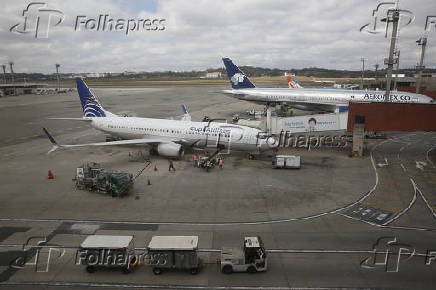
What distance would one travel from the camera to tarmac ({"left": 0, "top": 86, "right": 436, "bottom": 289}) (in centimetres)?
1731

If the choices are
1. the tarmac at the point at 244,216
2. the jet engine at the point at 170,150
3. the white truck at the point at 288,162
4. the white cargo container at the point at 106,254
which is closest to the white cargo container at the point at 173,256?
the tarmac at the point at 244,216

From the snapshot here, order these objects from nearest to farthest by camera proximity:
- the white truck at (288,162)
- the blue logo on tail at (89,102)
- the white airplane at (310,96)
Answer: the white truck at (288,162) < the blue logo on tail at (89,102) < the white airplane at (310,96)

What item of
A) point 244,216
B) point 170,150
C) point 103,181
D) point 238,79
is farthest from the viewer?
point 238,79

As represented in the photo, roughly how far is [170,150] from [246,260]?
23.0m

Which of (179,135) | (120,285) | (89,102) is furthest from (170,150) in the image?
(120,285)

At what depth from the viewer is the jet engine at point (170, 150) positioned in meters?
38.5

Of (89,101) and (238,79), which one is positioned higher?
(238,79)

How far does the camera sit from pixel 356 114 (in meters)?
41.8

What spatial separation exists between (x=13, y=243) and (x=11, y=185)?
12628 millimetres

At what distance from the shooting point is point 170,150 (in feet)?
127

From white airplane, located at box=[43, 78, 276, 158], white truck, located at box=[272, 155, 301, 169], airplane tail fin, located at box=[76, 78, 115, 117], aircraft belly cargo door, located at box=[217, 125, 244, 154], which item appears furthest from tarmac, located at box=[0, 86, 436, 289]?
airplane tail fin, located at box=[76, 78, 115, 117]

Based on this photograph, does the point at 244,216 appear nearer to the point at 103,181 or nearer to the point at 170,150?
the point at 103,181

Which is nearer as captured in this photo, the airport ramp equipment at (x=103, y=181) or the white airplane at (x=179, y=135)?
the airport ramp equipment at (x=103, y=181)

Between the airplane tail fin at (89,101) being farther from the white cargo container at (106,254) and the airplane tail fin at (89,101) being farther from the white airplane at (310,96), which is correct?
the white airplane at (310,96)
